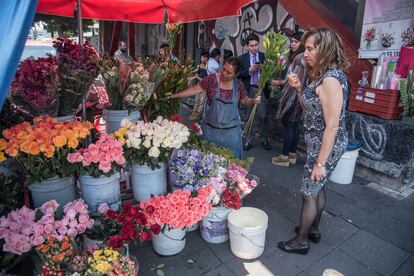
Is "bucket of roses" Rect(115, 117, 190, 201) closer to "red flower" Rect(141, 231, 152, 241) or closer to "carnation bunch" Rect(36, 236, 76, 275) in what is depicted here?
"red flower" Rect(141, 231, 152, 241)

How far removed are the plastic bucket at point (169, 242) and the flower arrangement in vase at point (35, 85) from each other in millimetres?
1451

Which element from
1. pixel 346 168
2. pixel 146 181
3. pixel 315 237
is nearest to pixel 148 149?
pixel 146 181

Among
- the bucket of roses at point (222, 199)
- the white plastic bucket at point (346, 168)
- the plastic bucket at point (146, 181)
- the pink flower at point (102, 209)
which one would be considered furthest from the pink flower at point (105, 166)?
the white plastic bucket at point (346, 168)

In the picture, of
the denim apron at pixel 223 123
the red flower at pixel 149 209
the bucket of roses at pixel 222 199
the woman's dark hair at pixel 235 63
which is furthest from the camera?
the denim apron at pixel 223 123

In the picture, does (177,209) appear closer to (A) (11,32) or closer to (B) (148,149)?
(B) (148,149)

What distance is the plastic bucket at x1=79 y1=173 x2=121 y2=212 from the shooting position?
244cm

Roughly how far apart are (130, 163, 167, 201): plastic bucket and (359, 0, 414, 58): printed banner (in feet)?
12.7

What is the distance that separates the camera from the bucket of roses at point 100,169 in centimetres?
226

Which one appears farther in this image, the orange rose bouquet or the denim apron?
the denim apron

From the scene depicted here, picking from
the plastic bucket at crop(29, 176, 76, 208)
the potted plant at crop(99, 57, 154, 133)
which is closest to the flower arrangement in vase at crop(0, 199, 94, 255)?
the plastic bucket at crop(29, 176, 76, 208)

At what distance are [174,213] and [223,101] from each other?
152 cm

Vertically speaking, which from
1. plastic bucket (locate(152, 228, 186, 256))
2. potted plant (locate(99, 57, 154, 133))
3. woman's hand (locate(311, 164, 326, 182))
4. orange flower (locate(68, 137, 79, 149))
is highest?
potted plant (locate(99, 57, 154, 133))

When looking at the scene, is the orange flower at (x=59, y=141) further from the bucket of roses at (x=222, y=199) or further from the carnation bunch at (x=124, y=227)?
the bucket of roses at (x=222, y=199)

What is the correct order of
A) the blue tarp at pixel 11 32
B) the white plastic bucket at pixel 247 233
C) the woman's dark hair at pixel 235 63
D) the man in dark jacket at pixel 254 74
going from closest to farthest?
1. the blue tarp at pixel 11 32
2. the white plastic bucket at pixel 247 233
3. the woman's dark hair at pixel 235 63
4. the man in dark jacket at pixel 254 74
